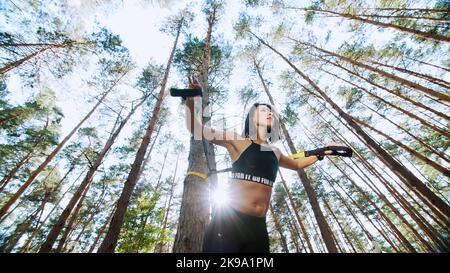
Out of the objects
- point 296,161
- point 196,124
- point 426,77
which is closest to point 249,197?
point 196,124

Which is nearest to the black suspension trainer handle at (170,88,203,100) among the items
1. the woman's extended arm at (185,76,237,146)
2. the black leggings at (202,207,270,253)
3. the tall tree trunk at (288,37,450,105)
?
the woman's extended arm at (185,76,237,146)

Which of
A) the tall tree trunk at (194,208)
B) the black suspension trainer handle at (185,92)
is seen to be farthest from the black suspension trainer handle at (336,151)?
the black suspension trainer handle at (185,92)

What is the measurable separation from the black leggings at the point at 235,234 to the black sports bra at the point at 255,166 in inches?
13.8

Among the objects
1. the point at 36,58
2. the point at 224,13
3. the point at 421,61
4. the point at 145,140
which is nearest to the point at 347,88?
the point at 421,61

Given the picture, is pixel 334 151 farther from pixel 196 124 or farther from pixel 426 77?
pixel 426 77

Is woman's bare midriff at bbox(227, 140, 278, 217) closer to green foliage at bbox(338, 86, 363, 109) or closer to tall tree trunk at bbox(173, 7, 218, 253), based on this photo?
tall tree trunk at bbox(173, 7, 218, 253)

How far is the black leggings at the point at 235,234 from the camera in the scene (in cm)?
166

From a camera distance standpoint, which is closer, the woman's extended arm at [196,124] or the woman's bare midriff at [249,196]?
the woman's bare midriff at [249,196]

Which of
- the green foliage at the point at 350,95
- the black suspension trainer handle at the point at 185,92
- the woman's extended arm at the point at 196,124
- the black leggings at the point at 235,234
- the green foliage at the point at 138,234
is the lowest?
the black leggings at the point at 235,234

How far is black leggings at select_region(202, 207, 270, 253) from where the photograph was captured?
5.46 feet

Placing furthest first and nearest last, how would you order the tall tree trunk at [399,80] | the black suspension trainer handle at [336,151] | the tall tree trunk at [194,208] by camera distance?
the tall tree trunk at [399,80] → the tall tree trunk at [194,208] → the black suspension trainer handle at [336,151]

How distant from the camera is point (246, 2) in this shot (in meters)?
13.2

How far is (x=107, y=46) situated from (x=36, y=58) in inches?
127

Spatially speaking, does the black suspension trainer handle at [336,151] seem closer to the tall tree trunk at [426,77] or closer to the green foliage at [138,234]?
the green foliage at [138,234]
